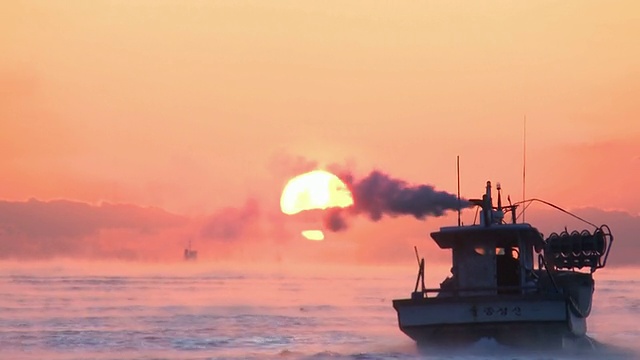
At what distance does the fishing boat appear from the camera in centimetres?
4000

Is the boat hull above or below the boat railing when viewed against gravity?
below

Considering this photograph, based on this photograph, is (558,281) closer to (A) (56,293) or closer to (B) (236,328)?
(B) (236,328)

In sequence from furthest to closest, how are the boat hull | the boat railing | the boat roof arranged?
1. the boat roof
2. the boat railing
3. the boat hull

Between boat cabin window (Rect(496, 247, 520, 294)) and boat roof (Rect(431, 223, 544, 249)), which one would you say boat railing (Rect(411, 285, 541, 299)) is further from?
boat roof (Rect(431, 223, 544, 249))

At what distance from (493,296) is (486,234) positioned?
281cm

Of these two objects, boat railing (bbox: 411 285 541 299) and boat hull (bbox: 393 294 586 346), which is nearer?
boat hull (bbox: 393 294 586 346)

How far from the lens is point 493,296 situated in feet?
131

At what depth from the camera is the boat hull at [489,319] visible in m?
39.9

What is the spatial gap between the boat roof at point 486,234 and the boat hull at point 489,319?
9.03ft

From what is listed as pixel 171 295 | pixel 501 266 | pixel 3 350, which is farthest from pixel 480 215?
pixel 171 295

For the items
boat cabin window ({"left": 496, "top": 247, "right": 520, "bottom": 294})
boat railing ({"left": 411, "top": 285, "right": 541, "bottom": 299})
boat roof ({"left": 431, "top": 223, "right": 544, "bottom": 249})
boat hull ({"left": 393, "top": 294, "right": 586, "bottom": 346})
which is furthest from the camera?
boat cabin window ({"left": 496, "top": 247, "right": 520, "bottom": 294})

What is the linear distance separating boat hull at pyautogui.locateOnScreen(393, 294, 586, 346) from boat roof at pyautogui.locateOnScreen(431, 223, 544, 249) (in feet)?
9.03

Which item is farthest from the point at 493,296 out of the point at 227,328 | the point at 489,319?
the point at 227,328

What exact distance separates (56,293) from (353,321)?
41.9 metres
